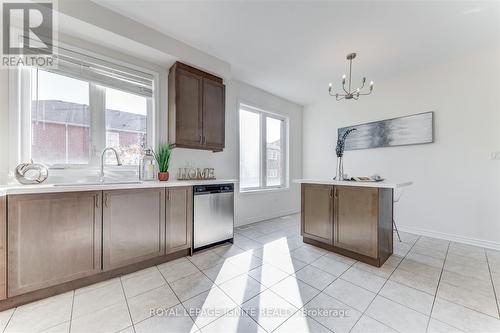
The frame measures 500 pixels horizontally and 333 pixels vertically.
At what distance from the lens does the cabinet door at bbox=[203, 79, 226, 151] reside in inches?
114

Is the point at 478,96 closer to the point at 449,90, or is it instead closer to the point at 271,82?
the point at 449,90

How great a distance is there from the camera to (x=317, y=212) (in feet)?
8.94

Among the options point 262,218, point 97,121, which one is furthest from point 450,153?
point 97,121

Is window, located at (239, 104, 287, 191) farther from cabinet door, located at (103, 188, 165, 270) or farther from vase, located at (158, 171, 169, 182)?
cabinet door, located at (103, 188, 165, 270)

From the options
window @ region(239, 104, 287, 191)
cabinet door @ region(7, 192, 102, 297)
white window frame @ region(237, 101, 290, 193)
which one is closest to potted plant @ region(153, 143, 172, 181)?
cabinet door @ region(7, 192, 102, 297)

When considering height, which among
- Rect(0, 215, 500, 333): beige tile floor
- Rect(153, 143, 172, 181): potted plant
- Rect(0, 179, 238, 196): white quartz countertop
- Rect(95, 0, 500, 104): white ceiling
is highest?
Rect(95, 0, 500, 104): white ceiling

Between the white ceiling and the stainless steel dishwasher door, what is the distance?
6.85 feet

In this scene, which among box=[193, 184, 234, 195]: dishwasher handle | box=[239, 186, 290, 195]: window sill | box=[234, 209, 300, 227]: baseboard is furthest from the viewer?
box=[239, 186, 290, 195]: window sill

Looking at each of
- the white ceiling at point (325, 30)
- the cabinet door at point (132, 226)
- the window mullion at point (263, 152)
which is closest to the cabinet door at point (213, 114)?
the white ceiling at point (325, 30)

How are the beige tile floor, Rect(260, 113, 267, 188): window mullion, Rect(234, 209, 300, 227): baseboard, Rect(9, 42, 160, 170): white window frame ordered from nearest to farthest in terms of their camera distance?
the beige tile floor < Rect(9, 42, 160, 170): white window frame < Rect(234, 209, 300, 227): baseboard < Rect(260, 113, 267, 188): window mullion

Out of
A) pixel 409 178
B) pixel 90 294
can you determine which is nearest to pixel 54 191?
pixel 90 294

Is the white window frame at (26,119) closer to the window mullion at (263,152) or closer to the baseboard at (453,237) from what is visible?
the window mullion at (263,152)

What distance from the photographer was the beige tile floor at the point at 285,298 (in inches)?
54.6

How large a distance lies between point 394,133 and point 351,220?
2.24 metres
